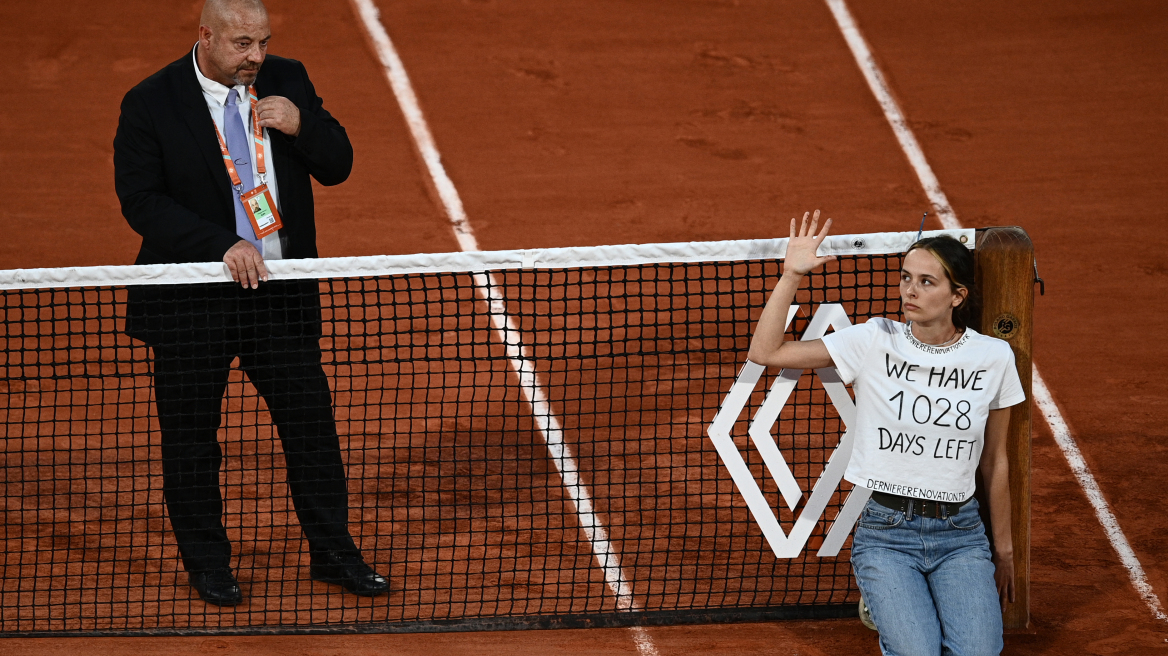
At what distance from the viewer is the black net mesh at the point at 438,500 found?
5.50 meters

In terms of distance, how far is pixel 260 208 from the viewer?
5.32 meters

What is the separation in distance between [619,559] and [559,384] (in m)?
1.58

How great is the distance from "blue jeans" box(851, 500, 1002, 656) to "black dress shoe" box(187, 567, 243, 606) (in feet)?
9.07

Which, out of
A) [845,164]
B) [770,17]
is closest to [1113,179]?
[845,164]

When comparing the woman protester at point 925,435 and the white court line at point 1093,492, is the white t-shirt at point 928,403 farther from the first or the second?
the white court line at point 1093,492

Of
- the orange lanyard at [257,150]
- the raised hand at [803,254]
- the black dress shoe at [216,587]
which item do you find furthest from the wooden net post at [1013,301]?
the black dress shoe at [216,587]

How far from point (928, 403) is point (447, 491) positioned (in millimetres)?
2815

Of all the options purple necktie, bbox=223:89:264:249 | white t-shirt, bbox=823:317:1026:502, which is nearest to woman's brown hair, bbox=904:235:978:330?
white t-shirt, bbox=823:317:1026:502

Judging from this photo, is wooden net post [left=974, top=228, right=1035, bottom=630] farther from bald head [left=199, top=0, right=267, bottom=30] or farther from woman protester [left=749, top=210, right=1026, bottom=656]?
bald head [left=199, top=0, right=267, bottom=30]

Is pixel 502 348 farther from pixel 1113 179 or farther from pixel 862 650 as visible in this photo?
pixel 1113 179

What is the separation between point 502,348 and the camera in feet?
26.2

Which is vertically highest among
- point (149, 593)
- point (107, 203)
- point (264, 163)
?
point (264, 163)

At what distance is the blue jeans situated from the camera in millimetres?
4562

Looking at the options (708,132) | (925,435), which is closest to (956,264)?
→ (925,435)
